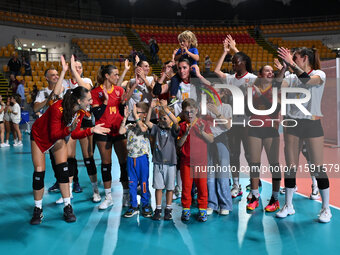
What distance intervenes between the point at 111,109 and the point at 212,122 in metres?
1.28

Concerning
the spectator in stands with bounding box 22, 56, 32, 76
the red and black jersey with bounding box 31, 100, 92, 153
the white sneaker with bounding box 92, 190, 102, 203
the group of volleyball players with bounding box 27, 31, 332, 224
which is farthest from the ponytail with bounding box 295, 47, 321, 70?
the spectator in stands with bounding box 22, 56, 32, 76

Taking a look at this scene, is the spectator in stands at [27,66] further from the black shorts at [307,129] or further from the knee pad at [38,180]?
the black shorts at [307,129]

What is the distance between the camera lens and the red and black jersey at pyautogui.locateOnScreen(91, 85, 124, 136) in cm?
396

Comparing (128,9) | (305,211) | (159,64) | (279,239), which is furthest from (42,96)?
(128,9)

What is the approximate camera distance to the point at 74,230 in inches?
134

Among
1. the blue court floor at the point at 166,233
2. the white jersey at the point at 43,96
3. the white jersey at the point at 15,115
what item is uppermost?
the white jersey at the point at 43,96

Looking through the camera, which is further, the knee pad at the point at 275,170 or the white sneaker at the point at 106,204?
the white sneaker at the point at 106,204

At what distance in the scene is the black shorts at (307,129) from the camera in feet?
11.0

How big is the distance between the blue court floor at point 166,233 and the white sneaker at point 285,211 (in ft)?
0.18

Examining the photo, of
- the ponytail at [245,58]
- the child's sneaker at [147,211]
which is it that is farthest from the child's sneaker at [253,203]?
the ponytail at [245,58]

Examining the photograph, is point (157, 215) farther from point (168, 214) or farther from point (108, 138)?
point (108, 138)

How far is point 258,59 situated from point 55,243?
16.9m

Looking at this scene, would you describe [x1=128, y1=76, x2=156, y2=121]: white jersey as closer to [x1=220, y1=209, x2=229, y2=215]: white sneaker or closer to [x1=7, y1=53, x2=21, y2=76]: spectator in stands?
[x1=220, y1=209, x2=229, y2=215]: white sneaker

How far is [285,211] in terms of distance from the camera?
3695mm
